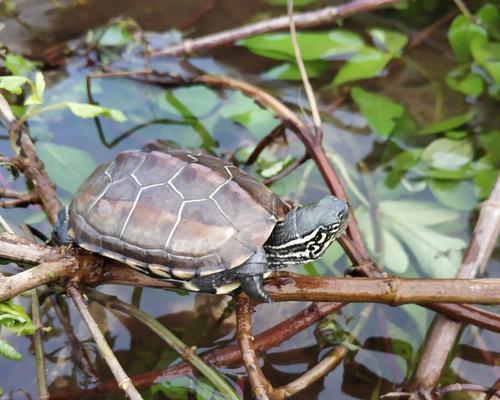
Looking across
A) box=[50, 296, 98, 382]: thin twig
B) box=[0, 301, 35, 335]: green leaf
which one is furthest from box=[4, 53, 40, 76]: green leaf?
box=[0, 301, 35, 335]: green leaf

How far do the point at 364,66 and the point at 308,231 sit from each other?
1562mm

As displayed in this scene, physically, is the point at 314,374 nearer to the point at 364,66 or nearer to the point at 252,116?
the point at 252,116

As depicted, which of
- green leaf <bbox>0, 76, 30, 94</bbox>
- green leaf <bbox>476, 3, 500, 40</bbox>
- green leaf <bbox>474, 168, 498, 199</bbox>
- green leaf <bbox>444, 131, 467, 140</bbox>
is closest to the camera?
green leaf <bbox>0, 76, 30, 94</bbox>

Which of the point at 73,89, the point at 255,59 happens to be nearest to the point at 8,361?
the point at 73,89

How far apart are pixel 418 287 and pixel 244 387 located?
29.3 inches

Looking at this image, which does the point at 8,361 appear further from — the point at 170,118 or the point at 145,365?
the point at 170,118

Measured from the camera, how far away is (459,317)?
7.13ft

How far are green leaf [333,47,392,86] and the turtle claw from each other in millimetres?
1638

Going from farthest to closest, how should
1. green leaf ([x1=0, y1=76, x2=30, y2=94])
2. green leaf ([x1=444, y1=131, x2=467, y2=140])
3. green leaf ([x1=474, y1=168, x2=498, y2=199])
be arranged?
green leaf ([x1=444, y1=131, x2=467, y2=140]) < green leaf ([x1=474, y1=168, x2=498, y2=199]) < green leaf ([x1=0, y1=76, x2=30, y2=94])

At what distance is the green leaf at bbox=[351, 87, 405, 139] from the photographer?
3.03m

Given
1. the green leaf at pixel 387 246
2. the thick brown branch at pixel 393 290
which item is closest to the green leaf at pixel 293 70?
the green leaf at pixel 387 246

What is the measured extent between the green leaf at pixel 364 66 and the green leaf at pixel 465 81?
40cm

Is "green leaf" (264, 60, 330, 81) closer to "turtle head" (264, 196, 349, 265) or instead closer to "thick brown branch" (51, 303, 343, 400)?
"turtle head" (264, 196, 349, 265)

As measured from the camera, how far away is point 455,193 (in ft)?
9.35
